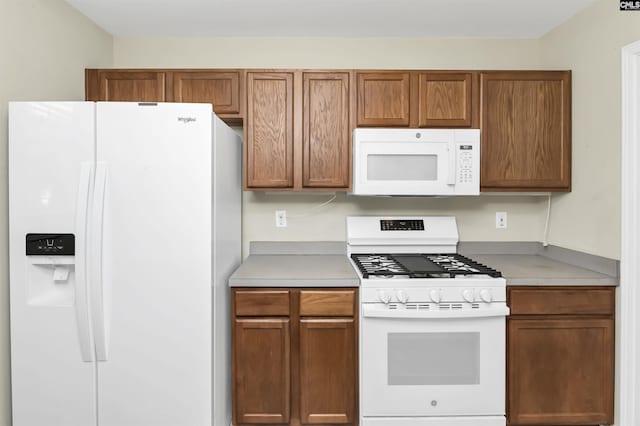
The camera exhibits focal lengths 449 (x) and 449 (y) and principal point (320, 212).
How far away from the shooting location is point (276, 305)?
230cm

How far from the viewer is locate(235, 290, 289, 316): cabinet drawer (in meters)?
2.30

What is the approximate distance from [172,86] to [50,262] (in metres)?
1.24

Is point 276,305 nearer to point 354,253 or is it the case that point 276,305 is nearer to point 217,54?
point 354,253

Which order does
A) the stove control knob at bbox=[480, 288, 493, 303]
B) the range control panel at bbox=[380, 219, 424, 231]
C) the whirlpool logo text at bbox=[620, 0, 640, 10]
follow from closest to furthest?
the whirlpool logo text at bbox=[620, 0, 640, 10]
the stove control knob at bbox=[480, 288, 493, 303]
the range control panel at bbox=[380, 219, 424, 231]

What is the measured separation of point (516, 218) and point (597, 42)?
3.83 feet

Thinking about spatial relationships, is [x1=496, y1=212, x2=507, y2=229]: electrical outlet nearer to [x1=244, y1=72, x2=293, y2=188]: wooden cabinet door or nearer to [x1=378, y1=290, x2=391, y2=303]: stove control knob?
[x1=378, y1=290, x2=391, y2=303]: stove control knob

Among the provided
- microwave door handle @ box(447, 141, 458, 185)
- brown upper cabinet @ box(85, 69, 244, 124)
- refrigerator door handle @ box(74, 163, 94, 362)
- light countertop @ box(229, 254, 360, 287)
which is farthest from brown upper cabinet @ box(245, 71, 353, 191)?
refrigerator door handle @ box(74, 163, 94, 362)

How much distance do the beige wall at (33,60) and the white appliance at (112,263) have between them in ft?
0.25

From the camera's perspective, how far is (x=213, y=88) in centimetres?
Answer: 268

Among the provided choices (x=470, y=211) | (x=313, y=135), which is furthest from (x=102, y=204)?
(x=470, y=211)

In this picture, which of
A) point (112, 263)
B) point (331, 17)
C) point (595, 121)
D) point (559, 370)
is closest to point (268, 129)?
point (331, 17)

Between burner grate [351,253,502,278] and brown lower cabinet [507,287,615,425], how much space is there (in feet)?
0.89

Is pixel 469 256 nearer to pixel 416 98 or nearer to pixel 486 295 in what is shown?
pixel 486 295

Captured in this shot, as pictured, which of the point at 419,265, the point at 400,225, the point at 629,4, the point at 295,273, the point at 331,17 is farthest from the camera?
the point at 400,225
